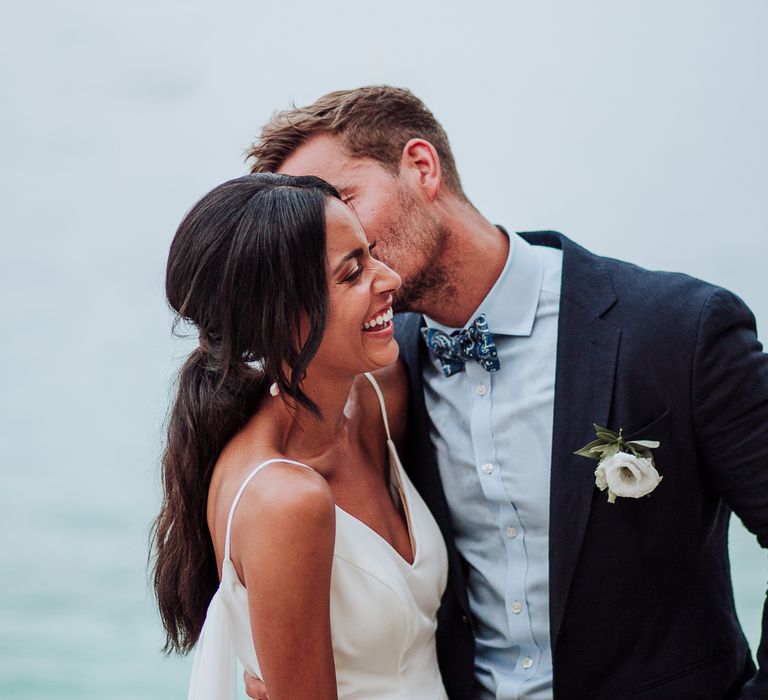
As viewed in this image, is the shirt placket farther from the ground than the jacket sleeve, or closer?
closer

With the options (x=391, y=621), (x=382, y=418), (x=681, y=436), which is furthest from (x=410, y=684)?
(x=681, y=436)

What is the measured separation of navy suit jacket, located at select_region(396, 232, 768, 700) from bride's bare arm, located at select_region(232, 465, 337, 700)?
541mm

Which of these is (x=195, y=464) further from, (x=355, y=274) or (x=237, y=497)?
(x=355, y=274)

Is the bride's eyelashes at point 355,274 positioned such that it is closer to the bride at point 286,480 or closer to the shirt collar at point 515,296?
the bride at point 286,480

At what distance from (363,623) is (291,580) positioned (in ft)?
0.95

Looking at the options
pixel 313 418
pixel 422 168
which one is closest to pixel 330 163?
pixel 422 168

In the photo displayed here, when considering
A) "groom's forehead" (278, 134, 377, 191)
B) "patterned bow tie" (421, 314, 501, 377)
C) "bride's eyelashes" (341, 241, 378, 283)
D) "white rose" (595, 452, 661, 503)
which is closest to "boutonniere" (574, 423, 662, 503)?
"white rose" (595, 452, 661, 503)

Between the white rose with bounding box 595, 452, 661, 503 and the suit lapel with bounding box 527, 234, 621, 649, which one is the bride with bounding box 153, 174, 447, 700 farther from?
the white rose with bounding box 595, 452, 661, 503

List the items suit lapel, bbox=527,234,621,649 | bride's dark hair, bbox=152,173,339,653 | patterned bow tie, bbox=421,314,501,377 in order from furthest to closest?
patterned bow tie, bbox=421,314,501,377
suit lapel, bbox=527,234,621,649
bride's dark hair, bbox=152,173,339,653

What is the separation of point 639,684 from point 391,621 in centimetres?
52

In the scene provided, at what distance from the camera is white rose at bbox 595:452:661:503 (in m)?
1.88

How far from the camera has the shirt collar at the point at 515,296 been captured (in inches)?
85.4

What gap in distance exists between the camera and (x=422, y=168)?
2.36 meters

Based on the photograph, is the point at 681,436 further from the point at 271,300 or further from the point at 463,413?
the point at 271,300
